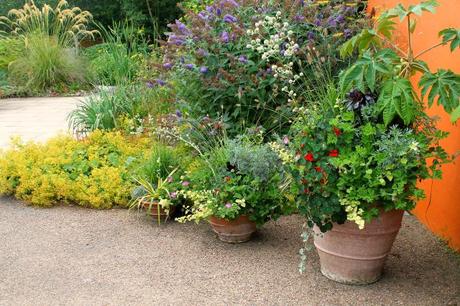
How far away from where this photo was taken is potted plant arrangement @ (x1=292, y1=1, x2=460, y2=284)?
10.0ft

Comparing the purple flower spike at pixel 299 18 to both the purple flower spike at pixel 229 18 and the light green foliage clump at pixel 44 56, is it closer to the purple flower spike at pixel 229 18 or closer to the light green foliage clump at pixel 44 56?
the purple flower spike at pixel 229 18

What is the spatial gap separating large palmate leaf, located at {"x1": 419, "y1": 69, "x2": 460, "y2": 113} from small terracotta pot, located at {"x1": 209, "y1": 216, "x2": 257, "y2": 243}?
5.50 feet

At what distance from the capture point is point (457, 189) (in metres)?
3.84

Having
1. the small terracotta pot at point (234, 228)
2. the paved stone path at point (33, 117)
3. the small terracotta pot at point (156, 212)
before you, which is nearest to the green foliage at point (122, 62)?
the paved stone path at point (33, 117)

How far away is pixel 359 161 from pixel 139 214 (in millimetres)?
2349

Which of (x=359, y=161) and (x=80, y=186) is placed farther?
(x=80, y=186)

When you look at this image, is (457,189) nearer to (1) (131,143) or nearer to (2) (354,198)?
(2) (354,198)

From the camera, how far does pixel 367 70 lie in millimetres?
3035

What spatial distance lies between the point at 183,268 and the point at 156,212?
3.10ft

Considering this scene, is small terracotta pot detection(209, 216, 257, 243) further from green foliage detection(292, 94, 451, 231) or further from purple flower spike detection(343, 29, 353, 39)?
purple flower spike detection(343, 29, 353, 39)

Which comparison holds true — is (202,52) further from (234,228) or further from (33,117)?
(33,117)

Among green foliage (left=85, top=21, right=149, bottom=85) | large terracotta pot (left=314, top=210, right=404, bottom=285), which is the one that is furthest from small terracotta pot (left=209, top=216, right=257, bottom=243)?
green foliage (left=85, top=21, right=149, bottom=85)

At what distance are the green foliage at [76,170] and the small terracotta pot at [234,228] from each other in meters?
1.14

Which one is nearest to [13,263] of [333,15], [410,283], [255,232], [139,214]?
[139,214]
